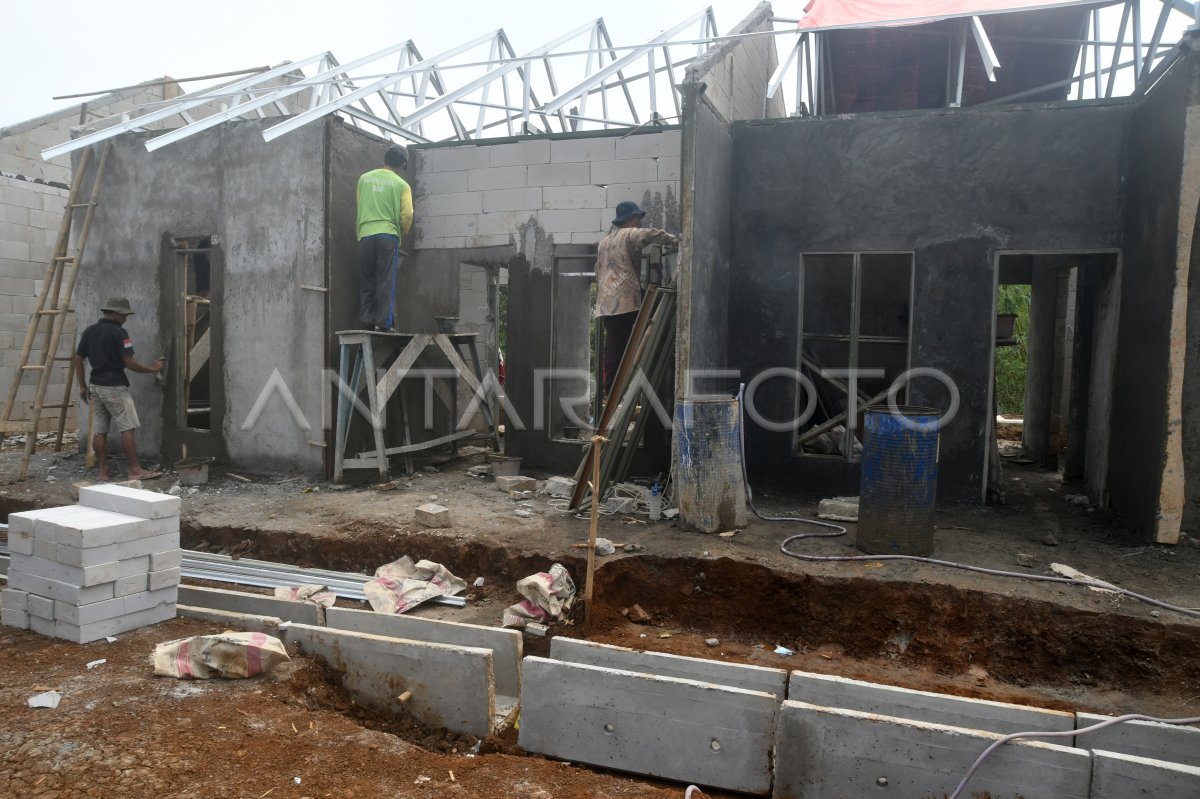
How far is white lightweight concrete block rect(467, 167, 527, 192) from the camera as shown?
8.34m

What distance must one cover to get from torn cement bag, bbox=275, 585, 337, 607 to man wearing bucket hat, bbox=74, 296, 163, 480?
12.2ft

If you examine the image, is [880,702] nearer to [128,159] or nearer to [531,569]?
[531,569]

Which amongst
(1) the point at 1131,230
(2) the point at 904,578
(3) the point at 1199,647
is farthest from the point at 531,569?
(1) the point at 1131,230

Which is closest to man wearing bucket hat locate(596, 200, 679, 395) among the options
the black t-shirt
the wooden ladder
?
the black t-shirt

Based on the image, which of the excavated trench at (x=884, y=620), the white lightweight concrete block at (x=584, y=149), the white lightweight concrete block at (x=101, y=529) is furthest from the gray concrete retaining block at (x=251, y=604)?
the white lightweight concrete block at (x=584, y=149)

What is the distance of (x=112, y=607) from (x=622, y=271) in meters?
4.73

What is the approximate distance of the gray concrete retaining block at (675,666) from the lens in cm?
423

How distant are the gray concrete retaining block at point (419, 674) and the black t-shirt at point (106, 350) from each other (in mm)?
5176

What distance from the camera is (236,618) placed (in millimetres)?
4855

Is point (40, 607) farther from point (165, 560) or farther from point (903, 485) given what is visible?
point (903, 485)

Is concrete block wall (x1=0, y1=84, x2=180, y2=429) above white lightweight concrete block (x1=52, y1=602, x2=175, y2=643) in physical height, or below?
above

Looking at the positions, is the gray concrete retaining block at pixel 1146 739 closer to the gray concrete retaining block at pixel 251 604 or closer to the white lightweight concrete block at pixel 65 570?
the gray concrete retaining block at pixel 251 604

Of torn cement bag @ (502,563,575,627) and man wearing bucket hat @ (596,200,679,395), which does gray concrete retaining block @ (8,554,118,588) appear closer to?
torn cement bag @ (502,563,575,627)

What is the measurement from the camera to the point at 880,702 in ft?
13.2
